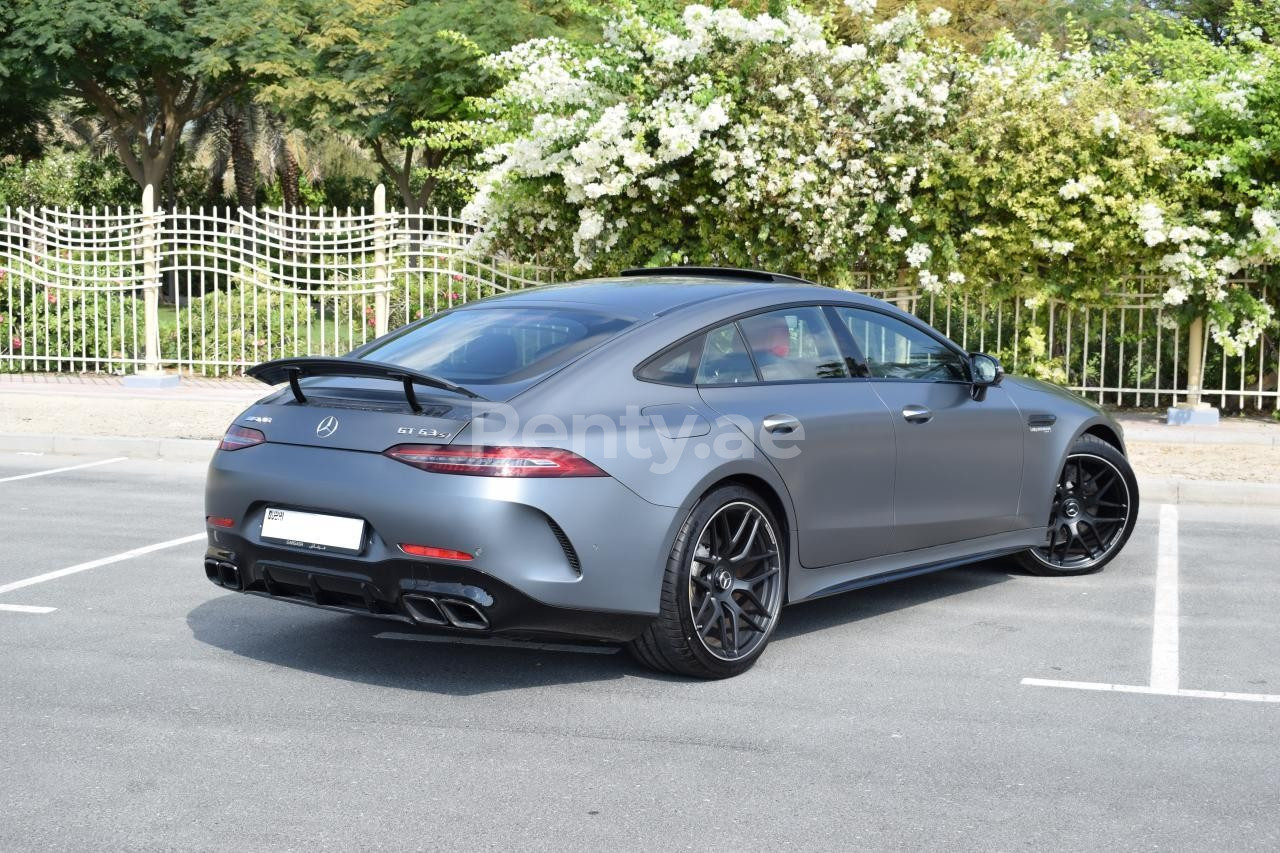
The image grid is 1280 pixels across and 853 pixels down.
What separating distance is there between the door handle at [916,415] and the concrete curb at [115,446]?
24.3 feet

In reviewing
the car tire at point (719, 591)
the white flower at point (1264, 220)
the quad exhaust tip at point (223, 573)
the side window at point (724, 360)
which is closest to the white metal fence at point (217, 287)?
the white flower at point (1264, 220)

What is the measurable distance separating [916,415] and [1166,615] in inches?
62.0

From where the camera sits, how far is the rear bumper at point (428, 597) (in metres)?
4.92

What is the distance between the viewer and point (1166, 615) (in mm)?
6734

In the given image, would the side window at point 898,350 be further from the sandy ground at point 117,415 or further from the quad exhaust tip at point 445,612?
the sandy ground at point 117,415

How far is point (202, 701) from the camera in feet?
17.0

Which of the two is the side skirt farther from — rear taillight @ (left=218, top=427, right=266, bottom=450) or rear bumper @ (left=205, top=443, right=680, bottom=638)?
rear taillight @ (left=218, top=427, right=266, bottom=450)

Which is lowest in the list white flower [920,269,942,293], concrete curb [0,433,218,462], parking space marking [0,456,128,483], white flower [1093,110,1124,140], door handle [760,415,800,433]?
parking space marking [0,456,128,483]

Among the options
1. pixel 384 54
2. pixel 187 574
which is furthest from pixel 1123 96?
pixel 384 54

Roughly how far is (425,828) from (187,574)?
12.6 feet

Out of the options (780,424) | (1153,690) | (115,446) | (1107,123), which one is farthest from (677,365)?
(1107,123)

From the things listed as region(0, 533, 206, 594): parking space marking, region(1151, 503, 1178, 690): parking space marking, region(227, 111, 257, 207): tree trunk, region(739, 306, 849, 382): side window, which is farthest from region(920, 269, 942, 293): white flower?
region(227, 111, 257, 207): tree trunk

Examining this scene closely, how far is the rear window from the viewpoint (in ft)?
17.5

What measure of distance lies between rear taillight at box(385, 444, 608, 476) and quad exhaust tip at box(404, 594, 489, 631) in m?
0.44
